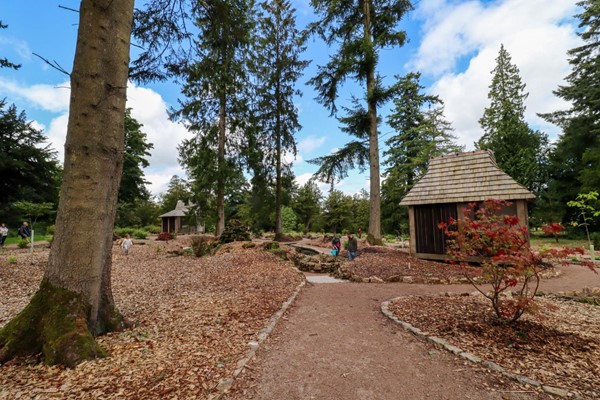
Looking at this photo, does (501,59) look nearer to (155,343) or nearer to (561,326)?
(561,326)

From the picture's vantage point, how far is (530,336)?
3646 mm

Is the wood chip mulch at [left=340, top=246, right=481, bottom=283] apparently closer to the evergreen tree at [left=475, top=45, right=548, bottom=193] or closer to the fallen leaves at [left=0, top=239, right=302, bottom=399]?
the fallen leaves at [left=0, top=239, right=302, bottom=399]

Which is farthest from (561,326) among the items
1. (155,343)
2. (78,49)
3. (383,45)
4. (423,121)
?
(423,121)

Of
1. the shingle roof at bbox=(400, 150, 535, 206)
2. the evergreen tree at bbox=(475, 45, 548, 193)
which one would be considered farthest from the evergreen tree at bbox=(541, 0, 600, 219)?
the shingle roof at bbox=(400, 150, 535, 206)

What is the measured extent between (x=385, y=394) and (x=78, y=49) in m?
5.16

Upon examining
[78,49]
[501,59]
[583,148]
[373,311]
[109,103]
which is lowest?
[373,311]

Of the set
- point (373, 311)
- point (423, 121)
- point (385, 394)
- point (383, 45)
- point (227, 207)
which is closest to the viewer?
point (385, 394)

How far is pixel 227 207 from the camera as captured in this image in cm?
3750

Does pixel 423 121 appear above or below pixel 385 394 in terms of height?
above

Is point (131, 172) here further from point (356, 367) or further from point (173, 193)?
point (356, 367)

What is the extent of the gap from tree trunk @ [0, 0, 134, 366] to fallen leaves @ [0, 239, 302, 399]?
0.32 metres

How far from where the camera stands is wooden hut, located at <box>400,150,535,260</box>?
380 inches

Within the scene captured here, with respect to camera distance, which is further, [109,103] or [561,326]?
[561,326]

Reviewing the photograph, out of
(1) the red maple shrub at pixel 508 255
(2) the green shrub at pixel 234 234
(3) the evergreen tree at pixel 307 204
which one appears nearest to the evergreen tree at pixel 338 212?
(3) the evergreen tree at pixel 307 204
